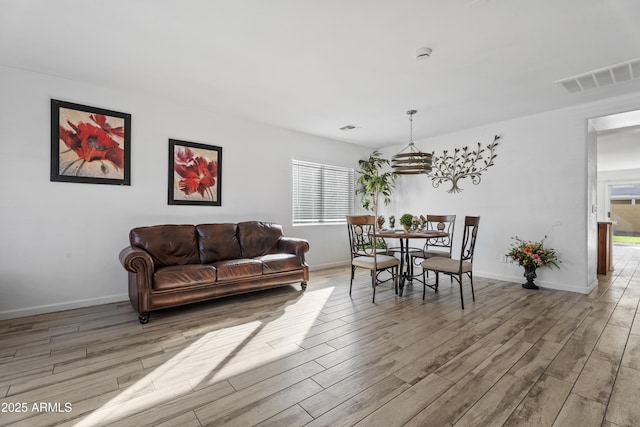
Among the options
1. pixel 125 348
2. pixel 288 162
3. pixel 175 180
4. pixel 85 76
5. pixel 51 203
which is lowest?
pixel 125 348

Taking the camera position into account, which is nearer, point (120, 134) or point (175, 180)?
point (120, 134)

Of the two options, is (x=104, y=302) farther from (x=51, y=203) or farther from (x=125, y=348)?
(x=125, y=348)

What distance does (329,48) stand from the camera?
8.70 feet

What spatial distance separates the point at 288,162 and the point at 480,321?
3.77 metres

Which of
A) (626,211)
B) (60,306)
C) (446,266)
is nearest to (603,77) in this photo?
(446,266)

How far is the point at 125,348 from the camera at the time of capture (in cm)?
239

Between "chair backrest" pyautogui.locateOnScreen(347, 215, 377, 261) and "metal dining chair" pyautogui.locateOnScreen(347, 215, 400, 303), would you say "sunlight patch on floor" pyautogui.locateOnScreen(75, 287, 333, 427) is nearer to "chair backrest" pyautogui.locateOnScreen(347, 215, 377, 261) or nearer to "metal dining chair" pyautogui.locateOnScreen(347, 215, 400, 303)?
"metal dining chair" pyautogui.locateOnScreen(347, 215, 400, 303)

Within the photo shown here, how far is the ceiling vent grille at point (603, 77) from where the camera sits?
2934mm

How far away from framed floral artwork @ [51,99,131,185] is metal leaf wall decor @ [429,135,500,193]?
5040 mm

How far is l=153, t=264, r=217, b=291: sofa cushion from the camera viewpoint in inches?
120

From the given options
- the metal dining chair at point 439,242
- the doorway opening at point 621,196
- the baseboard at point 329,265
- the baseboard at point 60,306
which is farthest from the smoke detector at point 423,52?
the doorway opening at point 621,196

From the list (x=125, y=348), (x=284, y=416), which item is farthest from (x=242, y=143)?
(x=284, y=416)

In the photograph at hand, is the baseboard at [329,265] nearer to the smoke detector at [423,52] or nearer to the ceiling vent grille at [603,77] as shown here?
the smoke detector at [423,52]

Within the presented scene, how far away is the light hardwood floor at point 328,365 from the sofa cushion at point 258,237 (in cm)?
99
